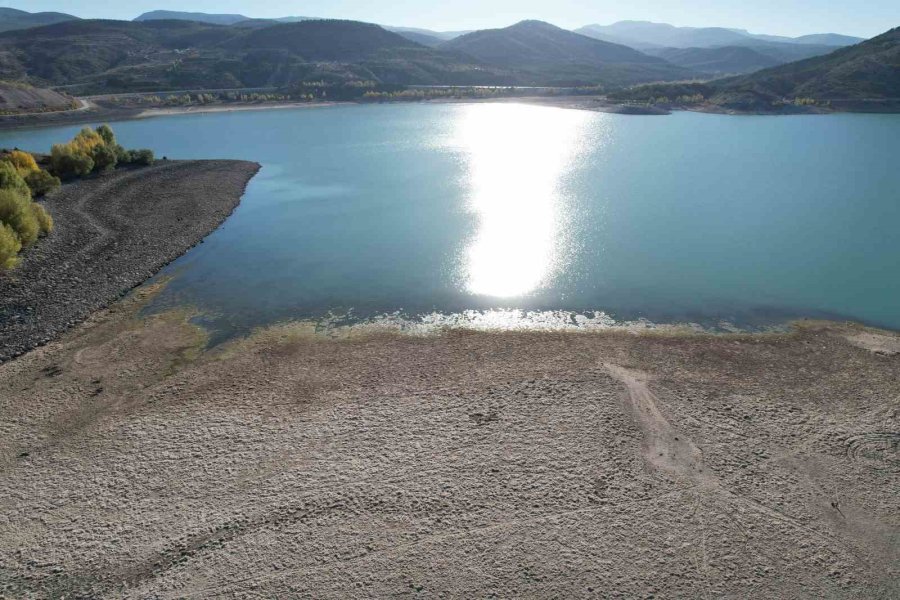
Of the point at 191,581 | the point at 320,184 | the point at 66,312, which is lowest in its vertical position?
the point at 191,581

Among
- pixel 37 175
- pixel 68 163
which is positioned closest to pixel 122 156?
pixel 68 163

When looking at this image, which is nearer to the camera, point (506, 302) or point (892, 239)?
point (506, 302)

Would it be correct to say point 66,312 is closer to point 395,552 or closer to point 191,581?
point 191,581

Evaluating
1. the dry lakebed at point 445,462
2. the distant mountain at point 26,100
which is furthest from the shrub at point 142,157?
the distant mountain at point 26,100

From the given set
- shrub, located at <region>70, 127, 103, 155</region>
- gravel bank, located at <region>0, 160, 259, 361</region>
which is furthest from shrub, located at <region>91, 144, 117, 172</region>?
gravel bank, located at <region>0, 160, 259, 361</region>

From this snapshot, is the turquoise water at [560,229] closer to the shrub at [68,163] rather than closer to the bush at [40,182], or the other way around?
the bush at [40,182]

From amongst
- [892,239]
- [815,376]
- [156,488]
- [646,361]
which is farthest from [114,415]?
[892,239]
